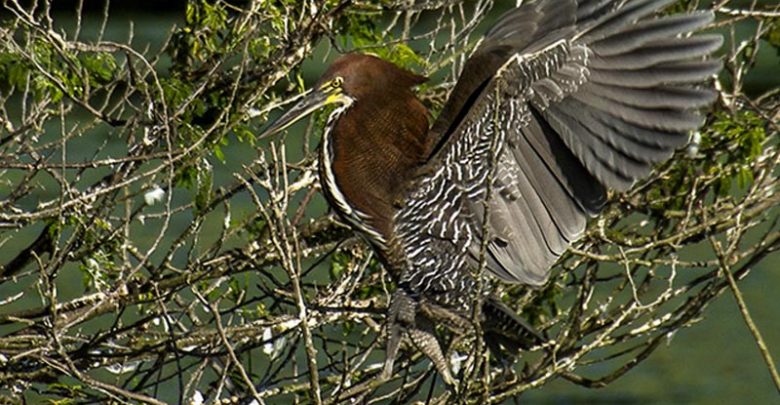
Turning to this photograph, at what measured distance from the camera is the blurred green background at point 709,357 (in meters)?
8.92

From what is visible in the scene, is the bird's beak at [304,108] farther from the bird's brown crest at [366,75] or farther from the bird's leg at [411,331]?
the bird's leg at [411,331]

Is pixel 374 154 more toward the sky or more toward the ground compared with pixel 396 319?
more toward the sky

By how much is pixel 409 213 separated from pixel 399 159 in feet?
0.49

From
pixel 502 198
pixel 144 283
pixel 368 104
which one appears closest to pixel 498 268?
pixel 502 198

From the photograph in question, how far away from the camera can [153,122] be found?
14.1ft

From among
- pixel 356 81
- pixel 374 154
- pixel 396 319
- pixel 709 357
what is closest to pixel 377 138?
pixel 374 154

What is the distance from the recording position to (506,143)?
429 centimetres

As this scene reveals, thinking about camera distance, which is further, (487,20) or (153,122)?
(487,20)

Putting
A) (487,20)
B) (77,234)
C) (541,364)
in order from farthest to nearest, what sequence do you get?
(487,20) < (541,364) < (77,234)

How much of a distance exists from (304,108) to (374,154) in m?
0.25

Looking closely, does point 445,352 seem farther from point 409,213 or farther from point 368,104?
point 368,104

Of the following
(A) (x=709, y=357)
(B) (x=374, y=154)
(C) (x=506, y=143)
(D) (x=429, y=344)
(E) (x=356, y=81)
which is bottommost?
(A) (x=709, y=357)

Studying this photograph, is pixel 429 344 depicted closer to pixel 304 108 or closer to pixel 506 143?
pixel 506 143

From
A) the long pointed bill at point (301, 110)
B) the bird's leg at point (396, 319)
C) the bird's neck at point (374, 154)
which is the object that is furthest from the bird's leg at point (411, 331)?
the long pointed bill at point (301, 110)
